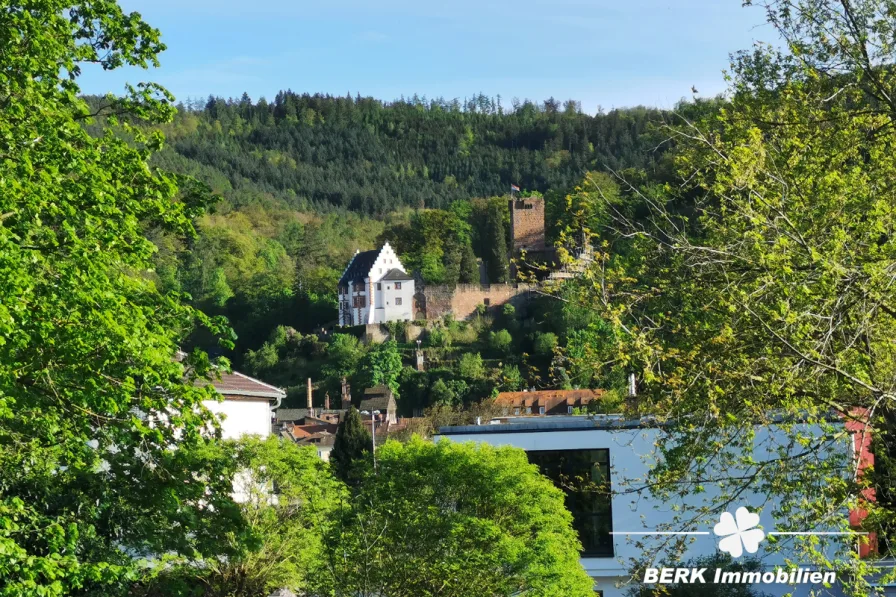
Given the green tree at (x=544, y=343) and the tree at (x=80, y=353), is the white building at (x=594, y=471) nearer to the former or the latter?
the tree at (x=80, y=353)

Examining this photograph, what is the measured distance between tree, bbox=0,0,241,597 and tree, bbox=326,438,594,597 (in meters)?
2.44

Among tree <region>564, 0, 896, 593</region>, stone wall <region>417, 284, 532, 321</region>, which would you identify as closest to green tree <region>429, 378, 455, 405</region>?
stone wall <region>417, 284, 532, 321</region>

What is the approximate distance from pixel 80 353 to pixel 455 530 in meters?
6.34

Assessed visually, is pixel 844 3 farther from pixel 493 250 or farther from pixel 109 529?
pixel 493 250

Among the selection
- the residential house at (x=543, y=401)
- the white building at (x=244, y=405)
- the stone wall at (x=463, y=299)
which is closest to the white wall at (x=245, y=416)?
the white building at (x=244, y=405)

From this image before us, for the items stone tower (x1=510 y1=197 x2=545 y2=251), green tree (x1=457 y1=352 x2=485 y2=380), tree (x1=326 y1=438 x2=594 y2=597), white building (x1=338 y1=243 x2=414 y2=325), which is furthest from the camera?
stone tower (x1=510 y1=197 x2=545 y2=251)

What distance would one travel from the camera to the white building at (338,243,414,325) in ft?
351

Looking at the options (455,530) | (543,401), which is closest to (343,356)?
(543,401)

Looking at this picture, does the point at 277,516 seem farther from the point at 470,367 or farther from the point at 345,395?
the point at 345,395

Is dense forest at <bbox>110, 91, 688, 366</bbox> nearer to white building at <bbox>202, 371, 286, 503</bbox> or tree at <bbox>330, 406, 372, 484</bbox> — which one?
tree at <bbox>330, 406, 372, 484</bbox>

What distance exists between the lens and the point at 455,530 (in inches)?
612

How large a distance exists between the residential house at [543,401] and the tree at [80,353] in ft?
194

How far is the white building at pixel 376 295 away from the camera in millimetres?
107062

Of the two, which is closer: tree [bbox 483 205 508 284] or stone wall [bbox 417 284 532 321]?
stone wall [bbox 417 284 532 321]
